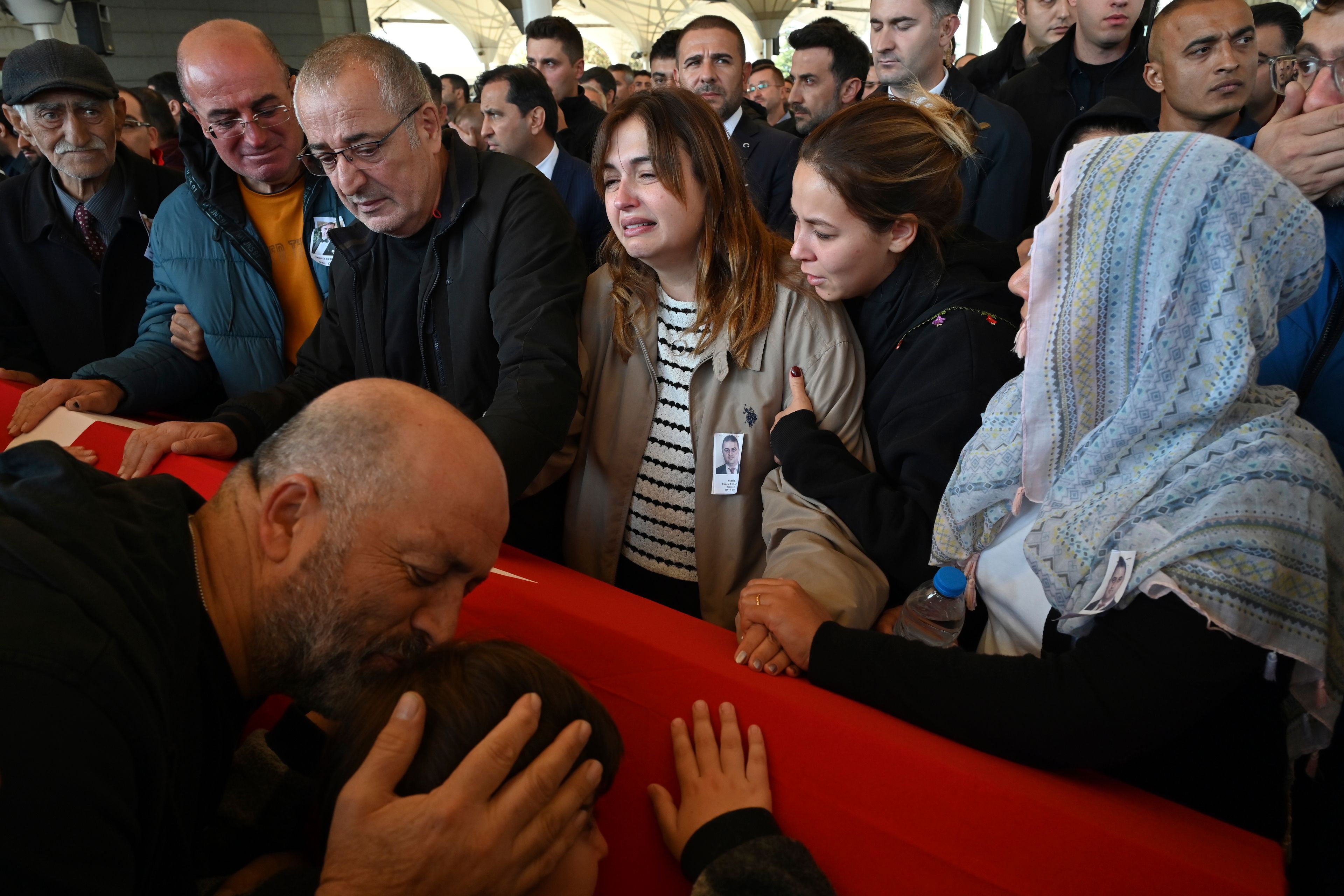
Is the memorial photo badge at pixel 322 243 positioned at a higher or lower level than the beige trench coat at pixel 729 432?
higher

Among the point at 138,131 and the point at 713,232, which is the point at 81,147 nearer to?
the point at 138,131

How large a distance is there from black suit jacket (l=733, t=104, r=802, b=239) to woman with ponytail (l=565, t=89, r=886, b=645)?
79.8 inches

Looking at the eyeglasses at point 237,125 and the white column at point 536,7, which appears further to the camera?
the white column at point 536,7

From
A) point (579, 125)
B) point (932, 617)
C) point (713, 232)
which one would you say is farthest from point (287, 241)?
point (579, 125)

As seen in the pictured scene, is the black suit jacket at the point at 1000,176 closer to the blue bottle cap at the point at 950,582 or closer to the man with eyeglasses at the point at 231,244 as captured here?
the blue bottle cap at the point at 950,582

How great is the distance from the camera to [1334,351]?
171cm

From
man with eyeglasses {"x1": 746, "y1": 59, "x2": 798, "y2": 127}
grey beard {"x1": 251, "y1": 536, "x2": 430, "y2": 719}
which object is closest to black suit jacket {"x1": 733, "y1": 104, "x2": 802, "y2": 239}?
grey beard {"x1": 251, "y1": 536, "x2": 430, "y2": 719}

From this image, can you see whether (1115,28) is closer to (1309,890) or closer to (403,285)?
(403,285)

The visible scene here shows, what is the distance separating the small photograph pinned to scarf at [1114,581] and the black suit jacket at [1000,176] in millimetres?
2597

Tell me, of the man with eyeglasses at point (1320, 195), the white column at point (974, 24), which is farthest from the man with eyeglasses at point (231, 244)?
the white column at point (974, 24)

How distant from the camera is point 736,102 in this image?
5277 mm

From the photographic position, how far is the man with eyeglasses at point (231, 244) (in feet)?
9.35

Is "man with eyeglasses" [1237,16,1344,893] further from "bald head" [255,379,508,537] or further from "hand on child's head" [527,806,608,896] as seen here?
"bald head" [255,379,508,537]

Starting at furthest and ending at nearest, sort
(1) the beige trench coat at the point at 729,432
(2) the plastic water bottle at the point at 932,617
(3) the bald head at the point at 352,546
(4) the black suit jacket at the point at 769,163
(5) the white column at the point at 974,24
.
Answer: (5) the white column at the point at 974,24
(4) the black suit jacket at the point at 769,163
(1) the beige trench coat at the point at 729,432
(2) the plastic water bottle at the point at 932,617
(3) the bald head at the point at 352,546
